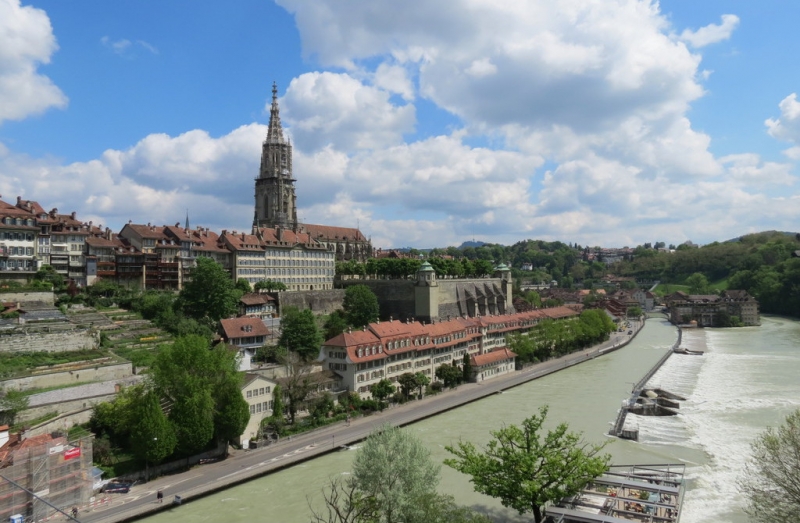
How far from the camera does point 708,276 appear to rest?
156 m

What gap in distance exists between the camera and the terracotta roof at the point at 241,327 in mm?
41594

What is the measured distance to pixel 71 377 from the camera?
30.1 metres

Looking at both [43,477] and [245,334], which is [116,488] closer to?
[43,477]

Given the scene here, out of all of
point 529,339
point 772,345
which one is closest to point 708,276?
point 772,345

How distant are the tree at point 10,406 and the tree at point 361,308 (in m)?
32.3

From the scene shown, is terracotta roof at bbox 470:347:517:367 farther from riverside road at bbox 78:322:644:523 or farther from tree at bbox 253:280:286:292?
tree at bbox 253:280:286:292

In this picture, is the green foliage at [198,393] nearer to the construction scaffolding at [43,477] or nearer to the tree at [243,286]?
the construction scaffolding at [43,477]

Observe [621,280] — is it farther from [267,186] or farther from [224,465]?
[224,465]

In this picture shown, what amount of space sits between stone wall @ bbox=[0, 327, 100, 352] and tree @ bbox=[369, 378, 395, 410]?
57.8 ft

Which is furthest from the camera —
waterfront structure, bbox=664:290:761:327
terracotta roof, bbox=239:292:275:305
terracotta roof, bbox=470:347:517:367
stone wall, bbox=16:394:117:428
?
waterfront structure, bbox=664:290:761:327

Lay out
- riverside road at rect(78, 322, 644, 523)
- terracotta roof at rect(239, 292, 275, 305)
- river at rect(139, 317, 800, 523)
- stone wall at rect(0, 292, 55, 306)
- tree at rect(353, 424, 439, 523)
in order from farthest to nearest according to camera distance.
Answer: terracotta roof at rect(239, 292, 275, 305) → stone wall at rect(0, 292, 55, 306) → river at rect(139, 317, 800, 523) → riverside road at rect(78, 322, 644, 523) → tree at rect(353, 424, 439, 523)

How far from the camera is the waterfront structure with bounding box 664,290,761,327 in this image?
10275 cm

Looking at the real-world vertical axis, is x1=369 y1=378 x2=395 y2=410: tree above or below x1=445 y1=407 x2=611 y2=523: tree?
below

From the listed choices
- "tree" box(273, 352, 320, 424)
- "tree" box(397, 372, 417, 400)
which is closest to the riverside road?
"tree" box(397, 372, 417, 400)
